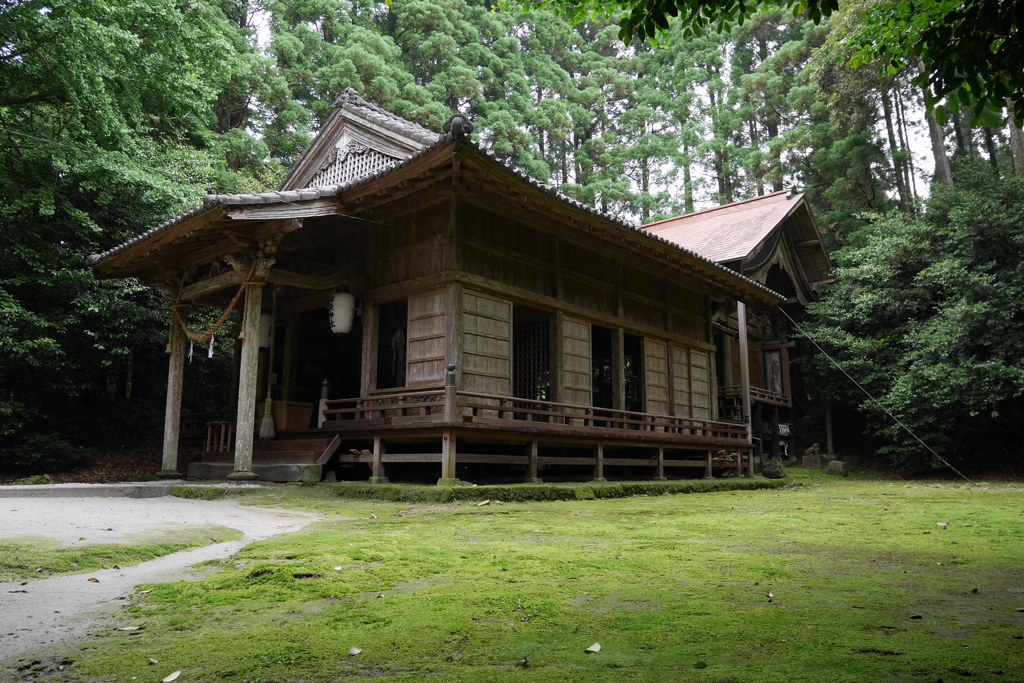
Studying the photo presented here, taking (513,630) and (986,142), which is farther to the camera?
(986,142)

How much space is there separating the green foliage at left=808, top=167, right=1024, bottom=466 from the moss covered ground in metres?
13.7

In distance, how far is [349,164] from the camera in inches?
593

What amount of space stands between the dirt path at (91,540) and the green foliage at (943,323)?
16.7 metres

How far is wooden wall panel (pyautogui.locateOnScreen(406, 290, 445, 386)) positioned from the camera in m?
11.2

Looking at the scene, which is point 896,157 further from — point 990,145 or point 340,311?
point 340,311

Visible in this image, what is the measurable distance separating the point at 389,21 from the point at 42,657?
32.0 m

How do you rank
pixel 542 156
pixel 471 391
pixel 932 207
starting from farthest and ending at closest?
pixel 542 156, pixel 932 207, pixel 471 391

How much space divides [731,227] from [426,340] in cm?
1501

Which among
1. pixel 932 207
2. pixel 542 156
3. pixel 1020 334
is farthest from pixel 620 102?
pixel 1020 334

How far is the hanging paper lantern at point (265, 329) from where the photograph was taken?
544 inches

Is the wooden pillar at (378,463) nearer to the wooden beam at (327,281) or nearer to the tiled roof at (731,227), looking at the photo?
the wooden beam at (327,281)

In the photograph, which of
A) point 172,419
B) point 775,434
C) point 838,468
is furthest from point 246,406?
point 838,468

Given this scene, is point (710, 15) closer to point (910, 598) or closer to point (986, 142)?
point (910, 598)

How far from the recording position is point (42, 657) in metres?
2.43
